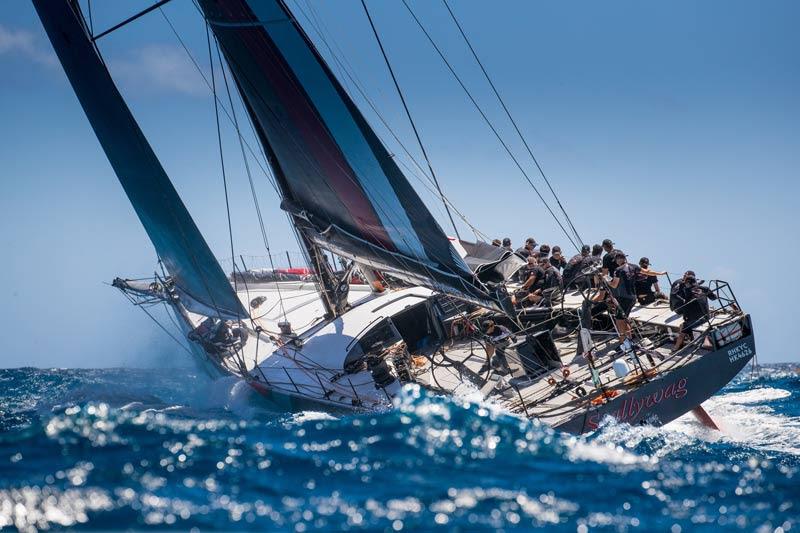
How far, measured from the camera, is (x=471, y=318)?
1412 centimetres

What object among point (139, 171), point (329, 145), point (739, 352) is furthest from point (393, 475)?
point (139, 171)

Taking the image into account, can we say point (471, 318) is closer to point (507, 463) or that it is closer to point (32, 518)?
point (507, 463)

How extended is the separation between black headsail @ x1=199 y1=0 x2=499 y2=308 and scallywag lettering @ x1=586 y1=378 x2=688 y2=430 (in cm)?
281

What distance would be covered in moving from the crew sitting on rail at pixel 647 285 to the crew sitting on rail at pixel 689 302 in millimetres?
1311

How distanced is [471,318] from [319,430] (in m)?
5.44

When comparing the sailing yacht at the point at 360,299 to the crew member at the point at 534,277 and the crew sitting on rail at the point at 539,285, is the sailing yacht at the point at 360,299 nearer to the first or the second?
the crew sitting on rail at the point at 539,285

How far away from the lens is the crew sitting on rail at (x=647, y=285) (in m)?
13.3

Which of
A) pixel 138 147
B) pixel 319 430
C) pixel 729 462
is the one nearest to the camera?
pixel 729 462

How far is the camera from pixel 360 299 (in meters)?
16.2

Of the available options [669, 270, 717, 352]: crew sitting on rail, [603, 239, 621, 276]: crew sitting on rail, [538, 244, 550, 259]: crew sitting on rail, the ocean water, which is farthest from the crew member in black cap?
the ocean water

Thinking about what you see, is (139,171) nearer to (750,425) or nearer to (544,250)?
(544,250)

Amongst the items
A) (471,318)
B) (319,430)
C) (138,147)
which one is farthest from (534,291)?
(138,147)

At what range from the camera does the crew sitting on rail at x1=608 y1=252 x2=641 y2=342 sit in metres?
12.2

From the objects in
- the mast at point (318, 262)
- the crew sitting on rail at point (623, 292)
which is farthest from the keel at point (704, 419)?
the mast at point (318, 262)
